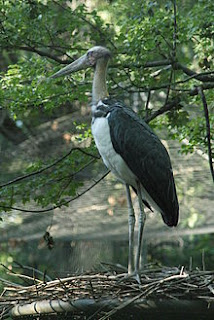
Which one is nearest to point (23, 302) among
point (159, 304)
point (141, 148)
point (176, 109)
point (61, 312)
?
point (61, 312)

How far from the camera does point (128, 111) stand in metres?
3.55

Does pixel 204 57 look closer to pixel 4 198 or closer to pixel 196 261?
pixel 4 198

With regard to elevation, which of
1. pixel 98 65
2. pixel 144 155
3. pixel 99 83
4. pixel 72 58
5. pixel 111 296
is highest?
pixel 72 58

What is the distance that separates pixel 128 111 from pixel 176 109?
78 centimetres

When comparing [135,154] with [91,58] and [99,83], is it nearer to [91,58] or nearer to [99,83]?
[99,83]

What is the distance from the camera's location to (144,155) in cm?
353

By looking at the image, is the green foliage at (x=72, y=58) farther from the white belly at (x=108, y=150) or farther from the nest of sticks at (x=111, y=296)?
the nest of sticks at (x=111, y=296)

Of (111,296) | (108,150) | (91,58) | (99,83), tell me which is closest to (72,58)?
(91,58)

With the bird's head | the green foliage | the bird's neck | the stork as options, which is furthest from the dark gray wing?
the green foliage

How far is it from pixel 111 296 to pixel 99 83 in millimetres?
1398

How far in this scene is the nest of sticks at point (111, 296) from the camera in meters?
2.63

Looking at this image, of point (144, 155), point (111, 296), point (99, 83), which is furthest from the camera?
point (99, 83)

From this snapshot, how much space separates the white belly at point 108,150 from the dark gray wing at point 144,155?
0.09ft

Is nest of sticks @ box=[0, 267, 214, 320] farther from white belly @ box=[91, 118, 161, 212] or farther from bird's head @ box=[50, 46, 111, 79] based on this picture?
bird's head @ box=[50, 46, 111, 79]
